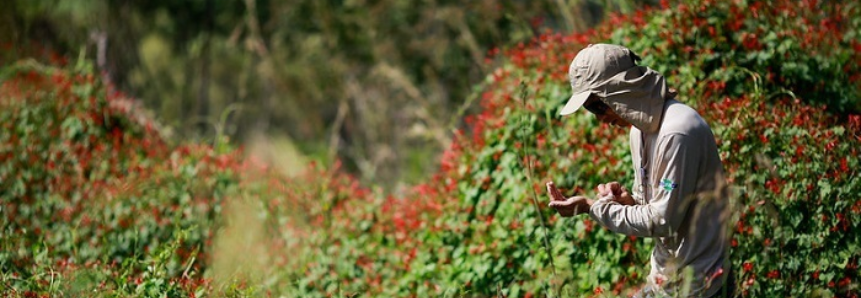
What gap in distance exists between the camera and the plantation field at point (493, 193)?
4062 millimetres

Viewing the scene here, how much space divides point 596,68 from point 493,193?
7.37ft

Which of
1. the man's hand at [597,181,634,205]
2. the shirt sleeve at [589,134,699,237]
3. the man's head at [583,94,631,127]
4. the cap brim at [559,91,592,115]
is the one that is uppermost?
the cap brim at [559,91,592,115]

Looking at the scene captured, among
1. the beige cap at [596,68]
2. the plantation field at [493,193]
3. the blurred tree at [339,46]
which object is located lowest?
the blurred tree at [339,46]

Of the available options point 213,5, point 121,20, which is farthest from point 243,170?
point 213,5

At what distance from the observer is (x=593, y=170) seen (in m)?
4.75

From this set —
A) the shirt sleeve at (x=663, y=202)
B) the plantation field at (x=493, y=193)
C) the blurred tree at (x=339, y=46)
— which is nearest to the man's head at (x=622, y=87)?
the shirt sleeve at (x=663, y=202)

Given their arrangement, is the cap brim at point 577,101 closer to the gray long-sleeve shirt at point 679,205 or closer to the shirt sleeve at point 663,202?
the gray long-sleeve shirt at point 679,205

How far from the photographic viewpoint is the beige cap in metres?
2.96

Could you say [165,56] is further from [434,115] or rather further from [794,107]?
[794,107]

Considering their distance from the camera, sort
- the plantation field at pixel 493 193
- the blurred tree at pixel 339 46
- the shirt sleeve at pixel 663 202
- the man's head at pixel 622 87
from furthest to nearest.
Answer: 1. the blurred tree at pixel 339 46
2. the plantation field at pixel 493 193
3. the man's head at pixel 622 87
4. the shirt sleeve at pixel 663 202

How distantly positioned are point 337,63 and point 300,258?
688cm

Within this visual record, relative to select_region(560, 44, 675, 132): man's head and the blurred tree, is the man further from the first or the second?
the blurred tree

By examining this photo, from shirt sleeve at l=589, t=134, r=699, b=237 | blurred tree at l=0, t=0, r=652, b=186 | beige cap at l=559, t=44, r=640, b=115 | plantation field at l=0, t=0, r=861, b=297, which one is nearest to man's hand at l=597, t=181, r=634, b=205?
shirt sleeve at l=589, t=134, r=699, b=237

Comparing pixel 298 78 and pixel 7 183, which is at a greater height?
pixel 7 183
